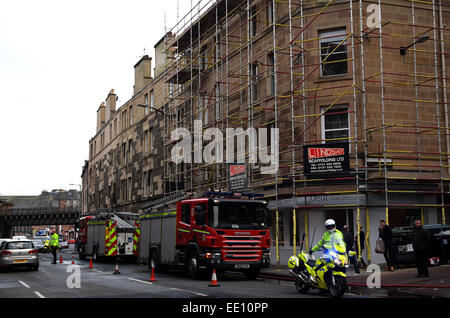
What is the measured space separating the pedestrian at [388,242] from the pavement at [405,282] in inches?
11.5

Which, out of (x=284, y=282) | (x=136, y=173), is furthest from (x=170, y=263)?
(x=136, y=173)

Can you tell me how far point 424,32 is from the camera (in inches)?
851

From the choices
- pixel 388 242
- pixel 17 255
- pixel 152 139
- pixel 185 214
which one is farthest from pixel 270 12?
pixel 152 139

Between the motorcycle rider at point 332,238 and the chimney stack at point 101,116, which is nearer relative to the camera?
the motorcycle rider at point 332,238

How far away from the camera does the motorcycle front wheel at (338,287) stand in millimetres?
11539

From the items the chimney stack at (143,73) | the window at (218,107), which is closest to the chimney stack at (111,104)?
the chimney stack at (143,73)

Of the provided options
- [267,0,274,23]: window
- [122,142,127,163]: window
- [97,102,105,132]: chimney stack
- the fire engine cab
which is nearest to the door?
the fire engine cab

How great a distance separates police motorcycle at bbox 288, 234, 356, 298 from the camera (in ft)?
38.0

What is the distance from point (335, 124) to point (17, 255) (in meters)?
14.4

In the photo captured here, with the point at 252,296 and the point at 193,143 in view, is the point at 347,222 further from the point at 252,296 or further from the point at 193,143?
the point at 193,143

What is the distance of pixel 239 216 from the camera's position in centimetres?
1727

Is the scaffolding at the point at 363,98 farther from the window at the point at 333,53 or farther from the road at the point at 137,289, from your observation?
the road at the point at 137,289

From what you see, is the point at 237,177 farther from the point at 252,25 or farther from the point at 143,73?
the point at 143,73

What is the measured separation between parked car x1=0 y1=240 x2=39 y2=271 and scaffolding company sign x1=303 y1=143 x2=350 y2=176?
12002 mm
